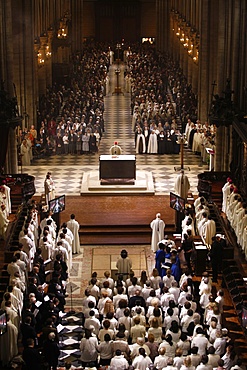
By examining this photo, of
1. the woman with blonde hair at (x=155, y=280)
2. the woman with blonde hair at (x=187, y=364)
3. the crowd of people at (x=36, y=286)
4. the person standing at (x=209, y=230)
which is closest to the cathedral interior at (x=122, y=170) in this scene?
the person standing at (x=209, y=230)

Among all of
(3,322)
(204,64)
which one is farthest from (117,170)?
(3,322)

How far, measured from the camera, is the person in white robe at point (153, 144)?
4184 centimetres

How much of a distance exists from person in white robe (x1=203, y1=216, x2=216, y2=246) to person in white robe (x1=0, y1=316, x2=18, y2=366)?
8.44 metres

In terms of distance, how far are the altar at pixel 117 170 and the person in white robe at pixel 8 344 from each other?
14.7m

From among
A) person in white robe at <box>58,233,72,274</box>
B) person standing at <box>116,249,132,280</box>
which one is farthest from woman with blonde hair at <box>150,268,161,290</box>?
person in white robe at <box>58,233,72,274</box>

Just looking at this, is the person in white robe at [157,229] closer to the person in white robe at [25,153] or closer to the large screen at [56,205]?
the large screen at [56,205]

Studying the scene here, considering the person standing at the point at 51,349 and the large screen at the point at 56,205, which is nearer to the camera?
the person standing at the point at 51,349

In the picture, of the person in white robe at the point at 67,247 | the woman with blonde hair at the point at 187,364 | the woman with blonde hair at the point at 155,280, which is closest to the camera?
the woman with blonde hair at the point at 187,364

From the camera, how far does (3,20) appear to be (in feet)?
116

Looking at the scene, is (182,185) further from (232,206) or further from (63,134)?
(63,134)

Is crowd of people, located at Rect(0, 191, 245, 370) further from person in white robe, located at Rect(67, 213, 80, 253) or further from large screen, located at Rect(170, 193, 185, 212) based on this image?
large screen, located at Rect(170, 193, 185, 212)

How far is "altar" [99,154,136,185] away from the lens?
34969 mm

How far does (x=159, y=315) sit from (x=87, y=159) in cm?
2068

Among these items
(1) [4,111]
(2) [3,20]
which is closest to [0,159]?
(1) [4,111]
